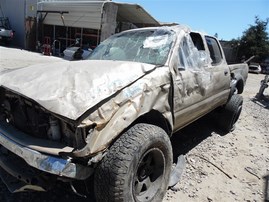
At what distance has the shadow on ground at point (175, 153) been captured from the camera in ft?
10.3

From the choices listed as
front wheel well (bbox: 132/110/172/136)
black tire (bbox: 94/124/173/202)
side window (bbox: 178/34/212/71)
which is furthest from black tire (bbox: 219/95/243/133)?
black tire (bbox: 94/124/173/202)

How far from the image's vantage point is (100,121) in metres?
2.42

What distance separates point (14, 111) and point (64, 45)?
19831 millimetres

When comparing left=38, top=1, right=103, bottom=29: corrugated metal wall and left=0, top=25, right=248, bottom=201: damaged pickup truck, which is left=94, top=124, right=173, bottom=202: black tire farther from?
left=38, top=1, right=103, bottom=29: corrugated metal wall

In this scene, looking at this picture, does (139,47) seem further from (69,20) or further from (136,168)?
(69,20)

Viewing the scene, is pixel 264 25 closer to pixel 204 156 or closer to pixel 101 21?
pixel 101 21

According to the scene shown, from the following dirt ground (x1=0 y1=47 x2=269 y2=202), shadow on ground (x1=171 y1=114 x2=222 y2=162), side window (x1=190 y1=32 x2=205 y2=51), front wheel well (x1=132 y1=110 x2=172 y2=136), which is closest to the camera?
front wheel well (x1=132 y1=110 x2=172 y2=136)

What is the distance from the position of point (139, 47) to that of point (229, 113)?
2.74 m

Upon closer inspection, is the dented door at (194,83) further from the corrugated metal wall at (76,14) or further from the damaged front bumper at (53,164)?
the corrugated metal wall at (76,14)

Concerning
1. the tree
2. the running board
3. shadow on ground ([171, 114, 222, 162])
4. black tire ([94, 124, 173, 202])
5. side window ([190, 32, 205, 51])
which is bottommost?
the tree

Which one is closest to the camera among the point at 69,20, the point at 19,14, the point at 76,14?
the point at 76,14

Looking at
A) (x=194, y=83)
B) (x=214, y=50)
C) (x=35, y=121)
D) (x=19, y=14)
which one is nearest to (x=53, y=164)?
(x=35, y=121)

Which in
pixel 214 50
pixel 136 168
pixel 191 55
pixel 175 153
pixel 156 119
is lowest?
pixel 175 153

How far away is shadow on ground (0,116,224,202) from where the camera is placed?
3.13 meters
